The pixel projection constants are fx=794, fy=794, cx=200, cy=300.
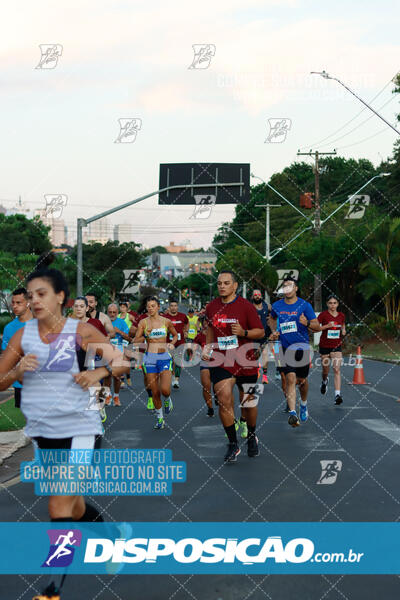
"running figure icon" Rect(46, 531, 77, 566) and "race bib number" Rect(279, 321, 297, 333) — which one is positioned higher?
"race bib number" Rect(279, 321, 297, 333)

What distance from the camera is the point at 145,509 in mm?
6812

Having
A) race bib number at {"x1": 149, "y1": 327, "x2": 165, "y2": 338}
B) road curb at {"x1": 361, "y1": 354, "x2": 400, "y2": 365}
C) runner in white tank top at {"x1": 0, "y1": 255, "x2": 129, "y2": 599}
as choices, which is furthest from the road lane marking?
road curb at {"x1": 361, "y1": 354, "x2": 400, "y2": 365}

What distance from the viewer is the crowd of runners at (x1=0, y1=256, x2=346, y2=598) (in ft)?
14.5

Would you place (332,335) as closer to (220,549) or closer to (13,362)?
(220,549)

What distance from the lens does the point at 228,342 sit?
353 inches

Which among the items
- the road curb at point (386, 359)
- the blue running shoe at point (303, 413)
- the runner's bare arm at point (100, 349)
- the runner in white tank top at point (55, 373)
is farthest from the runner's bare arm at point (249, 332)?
the road curb at point (386, 359)

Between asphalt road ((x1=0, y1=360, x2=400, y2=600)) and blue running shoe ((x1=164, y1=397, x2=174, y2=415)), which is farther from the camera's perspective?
blue running shoe ((x1=164, y1=397, x2=174, y2=415))

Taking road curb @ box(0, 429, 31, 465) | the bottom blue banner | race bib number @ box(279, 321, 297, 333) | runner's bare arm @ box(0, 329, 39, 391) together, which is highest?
runner's bare arm @ box(0, 329, 39, 391)

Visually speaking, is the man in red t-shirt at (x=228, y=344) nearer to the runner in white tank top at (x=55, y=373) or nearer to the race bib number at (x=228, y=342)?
the race bib number at (x=228, y=342)

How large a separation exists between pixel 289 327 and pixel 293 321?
0.40ft

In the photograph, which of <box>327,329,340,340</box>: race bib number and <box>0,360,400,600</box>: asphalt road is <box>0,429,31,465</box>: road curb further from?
<box>327,329,340,340</box>: race bib number

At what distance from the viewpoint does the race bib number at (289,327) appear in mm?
11737

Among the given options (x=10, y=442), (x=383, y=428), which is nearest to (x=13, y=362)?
(x=10, y=442)

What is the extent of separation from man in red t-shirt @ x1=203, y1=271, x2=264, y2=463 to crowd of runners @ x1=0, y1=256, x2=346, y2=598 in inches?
0.4
